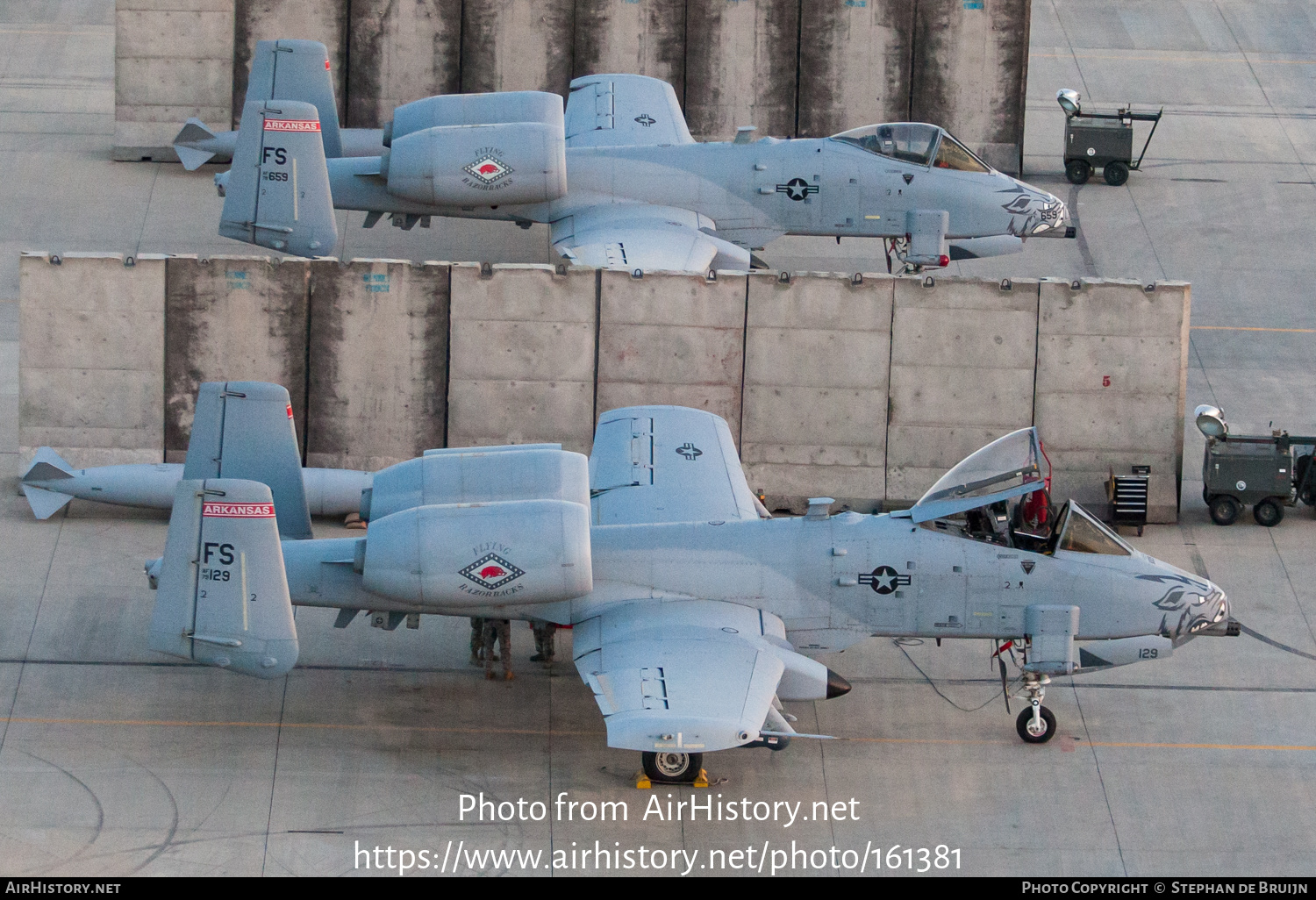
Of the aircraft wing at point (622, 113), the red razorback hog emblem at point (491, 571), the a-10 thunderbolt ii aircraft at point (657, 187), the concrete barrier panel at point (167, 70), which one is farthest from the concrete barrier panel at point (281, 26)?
the red razorback hog emblem at point (491, 571)

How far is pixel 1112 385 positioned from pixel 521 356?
7.84 meters

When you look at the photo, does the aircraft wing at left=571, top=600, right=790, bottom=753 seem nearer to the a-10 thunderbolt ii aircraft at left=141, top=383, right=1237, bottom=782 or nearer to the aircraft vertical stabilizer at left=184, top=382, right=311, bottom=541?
the a-10 thunderbolt ii aircraft at left=141, top=383, right=1237, bottom=782

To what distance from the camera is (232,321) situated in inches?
1032

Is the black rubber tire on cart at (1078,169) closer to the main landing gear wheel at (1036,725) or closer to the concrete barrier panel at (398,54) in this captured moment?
the concrete barrier panel at (398,54)

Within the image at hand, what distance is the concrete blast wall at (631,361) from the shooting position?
26234 millimetres

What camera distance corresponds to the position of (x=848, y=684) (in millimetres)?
21484

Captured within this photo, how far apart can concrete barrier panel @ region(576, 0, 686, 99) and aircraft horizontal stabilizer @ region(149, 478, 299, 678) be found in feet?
61.5

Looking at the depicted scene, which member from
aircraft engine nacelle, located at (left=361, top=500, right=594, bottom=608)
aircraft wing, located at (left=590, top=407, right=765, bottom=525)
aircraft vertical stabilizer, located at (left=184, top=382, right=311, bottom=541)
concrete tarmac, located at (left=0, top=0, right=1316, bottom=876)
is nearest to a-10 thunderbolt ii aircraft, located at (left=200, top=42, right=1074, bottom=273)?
concrete tarmac, located at (left=0, top=0, right=1316, bottom=876)

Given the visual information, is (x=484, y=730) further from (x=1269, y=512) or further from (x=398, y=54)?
(x=398, y=54)

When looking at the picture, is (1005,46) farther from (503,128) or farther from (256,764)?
(256,764)

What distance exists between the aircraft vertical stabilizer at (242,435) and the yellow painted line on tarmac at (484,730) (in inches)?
95.3

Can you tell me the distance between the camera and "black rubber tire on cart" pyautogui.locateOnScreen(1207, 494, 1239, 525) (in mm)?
26562

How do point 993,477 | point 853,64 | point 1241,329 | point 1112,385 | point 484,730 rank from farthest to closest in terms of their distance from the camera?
point 853,64, point 1241,329, point 1112,385, point 484,730, point 993,477

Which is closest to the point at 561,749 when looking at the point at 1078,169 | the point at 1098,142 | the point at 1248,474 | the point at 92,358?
the point at 92,358
